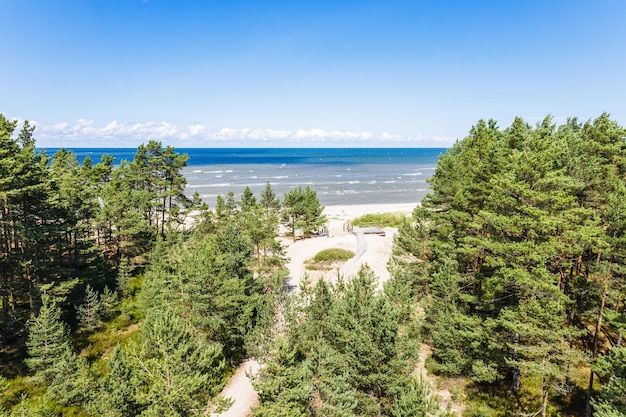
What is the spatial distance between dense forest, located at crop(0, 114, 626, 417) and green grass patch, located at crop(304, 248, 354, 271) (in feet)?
26.5

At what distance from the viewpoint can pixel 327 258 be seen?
34406 mm

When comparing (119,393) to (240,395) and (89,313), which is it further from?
(89,313)

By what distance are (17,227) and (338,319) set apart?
1914 centimetres

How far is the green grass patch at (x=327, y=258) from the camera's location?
1299 inches

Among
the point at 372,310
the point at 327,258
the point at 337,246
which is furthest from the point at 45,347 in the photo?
the point at 337,246

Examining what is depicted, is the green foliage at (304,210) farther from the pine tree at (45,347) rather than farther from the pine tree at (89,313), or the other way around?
the pine tree at (45,347)

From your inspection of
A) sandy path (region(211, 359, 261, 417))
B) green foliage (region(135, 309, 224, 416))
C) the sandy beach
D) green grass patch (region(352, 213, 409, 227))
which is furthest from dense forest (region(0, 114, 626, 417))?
green grass patch (region(352, 213, 409, 227))

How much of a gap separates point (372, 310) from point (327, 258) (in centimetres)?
2178

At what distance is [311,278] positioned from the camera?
30.5m

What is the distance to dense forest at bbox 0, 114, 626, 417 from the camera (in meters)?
12.1

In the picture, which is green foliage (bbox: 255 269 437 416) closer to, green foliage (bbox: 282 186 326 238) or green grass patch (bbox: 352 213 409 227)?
green foliage (bbox: 282 186 326 238)

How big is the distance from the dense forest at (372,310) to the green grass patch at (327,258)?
8069mm

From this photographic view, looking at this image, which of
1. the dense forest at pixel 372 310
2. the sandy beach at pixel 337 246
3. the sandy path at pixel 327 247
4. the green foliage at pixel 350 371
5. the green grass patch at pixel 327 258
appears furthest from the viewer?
the green grass patch at pixel 327 258

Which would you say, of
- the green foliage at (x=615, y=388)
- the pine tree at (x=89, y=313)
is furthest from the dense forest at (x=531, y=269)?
the pine tree at (x=89, y=313)
